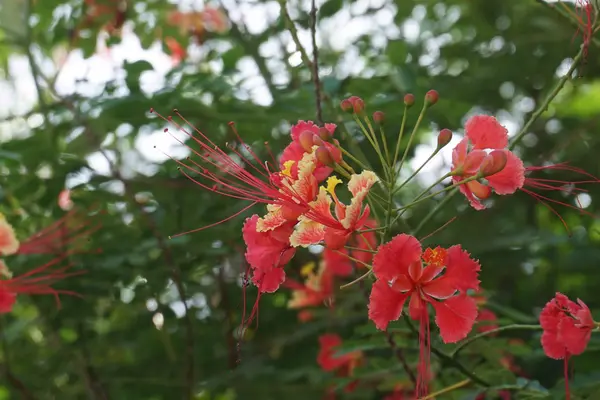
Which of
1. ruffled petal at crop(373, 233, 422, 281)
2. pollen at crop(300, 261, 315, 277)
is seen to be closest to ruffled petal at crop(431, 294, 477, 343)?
ruffled petal at crop(373, 233, 422, 281)

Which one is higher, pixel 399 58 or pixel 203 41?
pixel 399 58

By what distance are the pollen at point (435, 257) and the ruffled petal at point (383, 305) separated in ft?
0.28

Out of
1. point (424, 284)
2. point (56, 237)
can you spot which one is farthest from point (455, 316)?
point (56, 237)

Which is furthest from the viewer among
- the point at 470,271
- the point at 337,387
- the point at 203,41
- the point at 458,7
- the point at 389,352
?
the point at 203,41

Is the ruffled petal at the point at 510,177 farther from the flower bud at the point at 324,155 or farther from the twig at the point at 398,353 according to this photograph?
the twig at the point at 398,353

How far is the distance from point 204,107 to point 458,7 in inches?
51.5

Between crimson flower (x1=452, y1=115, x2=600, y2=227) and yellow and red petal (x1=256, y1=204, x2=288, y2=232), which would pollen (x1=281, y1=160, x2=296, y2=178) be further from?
crimson flower (x1=452, y1=115, x2=600, y2=227)

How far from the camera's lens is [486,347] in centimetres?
174

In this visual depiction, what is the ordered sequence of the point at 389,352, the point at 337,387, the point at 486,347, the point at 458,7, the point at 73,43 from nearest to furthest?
the point at 486,347 < the point at 337,387 < the point at 389,352 < the point at 73,43 < the point at 458,7

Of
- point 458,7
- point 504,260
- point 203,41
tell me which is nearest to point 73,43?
point 203,41

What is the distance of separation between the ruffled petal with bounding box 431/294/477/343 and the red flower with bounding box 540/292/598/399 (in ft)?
0.63

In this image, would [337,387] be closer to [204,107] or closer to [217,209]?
[217,209]

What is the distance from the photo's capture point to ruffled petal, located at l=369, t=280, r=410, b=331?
1228 mm

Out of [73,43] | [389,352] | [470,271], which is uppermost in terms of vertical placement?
[470,271]
